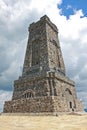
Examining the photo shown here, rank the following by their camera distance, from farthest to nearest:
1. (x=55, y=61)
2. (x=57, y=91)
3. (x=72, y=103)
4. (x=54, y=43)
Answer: (x=54, y=43) < (x=55, y=61) < (x=72, y=103) < (x=57, y=91)

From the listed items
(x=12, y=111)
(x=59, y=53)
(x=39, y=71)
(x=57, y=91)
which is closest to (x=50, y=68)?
(x=39, y=71)

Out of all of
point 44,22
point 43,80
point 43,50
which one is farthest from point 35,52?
point 43,80

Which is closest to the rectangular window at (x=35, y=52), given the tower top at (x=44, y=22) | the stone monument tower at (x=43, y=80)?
the stone monument tower at (x=43, y=80)

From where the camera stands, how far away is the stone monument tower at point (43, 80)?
63.7 feet

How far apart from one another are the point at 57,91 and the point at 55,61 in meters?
6.54

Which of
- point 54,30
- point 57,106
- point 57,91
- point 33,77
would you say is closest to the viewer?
point 57,106

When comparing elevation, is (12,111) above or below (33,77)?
below

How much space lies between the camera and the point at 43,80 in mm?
21531

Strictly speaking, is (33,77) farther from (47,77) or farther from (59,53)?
(59,53)

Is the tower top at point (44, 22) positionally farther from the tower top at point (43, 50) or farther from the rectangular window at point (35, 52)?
the rectangular window at point (35, 52)

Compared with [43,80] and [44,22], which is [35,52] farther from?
[43,80]

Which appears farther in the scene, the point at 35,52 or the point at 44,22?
the point at 44,22

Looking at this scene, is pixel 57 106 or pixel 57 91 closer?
pixel 57 106

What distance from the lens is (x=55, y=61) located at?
25.9 m
